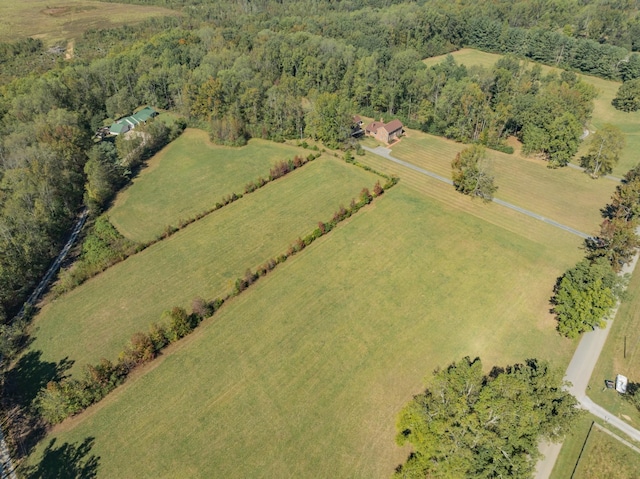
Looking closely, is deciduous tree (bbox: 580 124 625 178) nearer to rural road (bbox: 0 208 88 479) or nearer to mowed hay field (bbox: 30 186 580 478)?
mowed hay field (bbox: 30 186 580 478)

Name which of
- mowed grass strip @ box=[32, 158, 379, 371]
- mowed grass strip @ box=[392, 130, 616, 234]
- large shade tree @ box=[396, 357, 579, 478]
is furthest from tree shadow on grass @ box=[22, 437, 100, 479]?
mowed grass strip @ box=[392, 130, 616, 234]

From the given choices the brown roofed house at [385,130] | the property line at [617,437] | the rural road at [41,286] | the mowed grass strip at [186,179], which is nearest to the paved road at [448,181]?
the brown roofed house at [385,130]

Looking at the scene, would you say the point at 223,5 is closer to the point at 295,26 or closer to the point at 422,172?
the point at 295,26

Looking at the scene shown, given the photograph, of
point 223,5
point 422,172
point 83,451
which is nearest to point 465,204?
point 422,172

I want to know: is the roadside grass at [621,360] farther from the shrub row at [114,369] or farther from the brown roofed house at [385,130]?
the brown roofed house at [385,130]

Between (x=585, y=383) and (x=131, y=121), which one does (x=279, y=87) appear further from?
(x=585, y=383)
